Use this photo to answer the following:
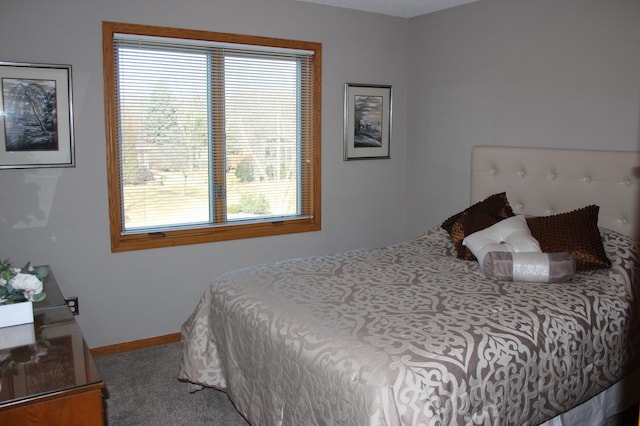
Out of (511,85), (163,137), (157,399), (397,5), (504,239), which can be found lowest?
(157,399)

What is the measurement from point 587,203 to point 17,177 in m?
3.49

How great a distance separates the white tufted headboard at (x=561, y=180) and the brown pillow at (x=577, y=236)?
238 millimetres

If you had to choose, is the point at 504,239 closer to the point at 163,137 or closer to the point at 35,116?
the point at 163,137

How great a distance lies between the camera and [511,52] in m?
3.99

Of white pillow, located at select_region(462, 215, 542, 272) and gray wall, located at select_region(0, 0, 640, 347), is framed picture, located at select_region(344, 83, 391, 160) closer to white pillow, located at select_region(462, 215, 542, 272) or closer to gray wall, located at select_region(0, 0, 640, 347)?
gray wall, located at select_region(0, 0, 640, 347)

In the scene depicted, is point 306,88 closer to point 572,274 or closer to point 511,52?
point 511,52

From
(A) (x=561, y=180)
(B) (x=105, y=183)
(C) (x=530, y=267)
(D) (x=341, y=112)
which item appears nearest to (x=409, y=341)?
(C) (x=530, y=267)

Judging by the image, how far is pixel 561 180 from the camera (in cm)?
363

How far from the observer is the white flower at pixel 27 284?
244 cm

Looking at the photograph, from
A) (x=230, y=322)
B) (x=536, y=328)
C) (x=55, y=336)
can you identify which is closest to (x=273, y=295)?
(x=230, y=322)

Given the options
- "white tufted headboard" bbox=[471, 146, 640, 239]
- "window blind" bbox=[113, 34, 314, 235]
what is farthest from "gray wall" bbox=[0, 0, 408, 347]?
"white tufted headboard" bbox=[471, 146, 640, 239]

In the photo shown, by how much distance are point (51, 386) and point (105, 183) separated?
2.07m

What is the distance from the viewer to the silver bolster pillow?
2908 millimetres

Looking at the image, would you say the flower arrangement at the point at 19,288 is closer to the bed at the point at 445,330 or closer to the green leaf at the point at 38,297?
the green leaf at the point at 38,297
